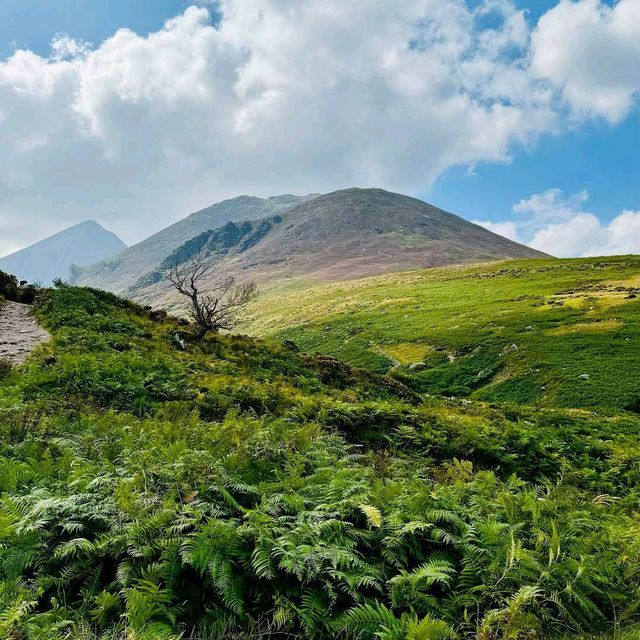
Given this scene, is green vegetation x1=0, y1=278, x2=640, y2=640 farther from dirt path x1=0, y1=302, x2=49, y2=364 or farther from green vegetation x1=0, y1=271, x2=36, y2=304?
green vegetation x1=0, y1=271, x2=36, y2=304

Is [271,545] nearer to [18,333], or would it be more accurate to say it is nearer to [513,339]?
[18,333]

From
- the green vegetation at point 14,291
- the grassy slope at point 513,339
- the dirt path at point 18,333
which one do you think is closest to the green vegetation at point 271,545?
the dirt path at point 18,333

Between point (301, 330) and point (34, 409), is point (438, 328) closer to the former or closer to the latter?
point (301, 330)

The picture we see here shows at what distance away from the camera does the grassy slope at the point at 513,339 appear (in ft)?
108

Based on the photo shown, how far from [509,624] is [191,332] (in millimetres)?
26009

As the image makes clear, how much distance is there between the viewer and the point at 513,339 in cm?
4319

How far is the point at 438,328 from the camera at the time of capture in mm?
54312

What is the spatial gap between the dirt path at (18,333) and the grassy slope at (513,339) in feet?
83.1

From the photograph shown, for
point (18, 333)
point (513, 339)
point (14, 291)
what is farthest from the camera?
point (513, 339)

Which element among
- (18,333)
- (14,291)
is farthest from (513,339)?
(14,291)

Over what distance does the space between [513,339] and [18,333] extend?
40.2 meters

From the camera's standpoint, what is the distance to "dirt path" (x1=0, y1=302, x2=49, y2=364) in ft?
55.4

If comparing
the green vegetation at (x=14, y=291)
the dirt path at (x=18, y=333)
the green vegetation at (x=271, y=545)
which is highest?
the green vegetation at (x=14, y=291)

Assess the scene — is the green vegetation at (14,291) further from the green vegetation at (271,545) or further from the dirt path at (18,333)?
the green vegetation at (271,545)
